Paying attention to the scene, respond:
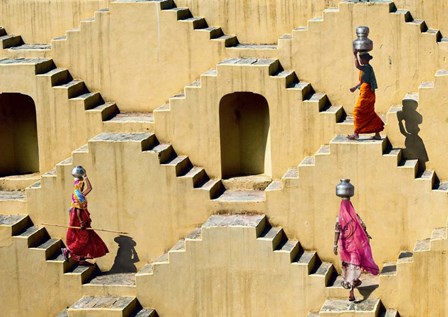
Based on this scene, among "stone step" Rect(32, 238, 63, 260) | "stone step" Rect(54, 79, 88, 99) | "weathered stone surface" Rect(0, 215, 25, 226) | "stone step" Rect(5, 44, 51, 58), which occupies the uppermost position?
"stone step" Rect(5, 44, 51, 58)

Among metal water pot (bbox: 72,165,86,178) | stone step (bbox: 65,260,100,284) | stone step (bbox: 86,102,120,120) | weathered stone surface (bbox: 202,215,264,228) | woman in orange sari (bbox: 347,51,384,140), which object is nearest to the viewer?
woman in orange sari (bbox: 347,51,384,140)

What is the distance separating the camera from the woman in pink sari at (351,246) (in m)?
30.6

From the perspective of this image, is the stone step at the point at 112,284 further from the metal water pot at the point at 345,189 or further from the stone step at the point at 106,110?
the metal water pot at the point at 345,189

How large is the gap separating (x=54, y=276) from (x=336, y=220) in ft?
16.8

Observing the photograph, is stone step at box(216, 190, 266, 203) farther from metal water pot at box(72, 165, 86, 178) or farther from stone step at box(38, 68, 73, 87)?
stone step at box(38, 68, 73, 87)

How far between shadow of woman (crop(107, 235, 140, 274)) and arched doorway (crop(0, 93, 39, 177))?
2.93 metres

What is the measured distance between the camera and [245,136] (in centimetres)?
3425

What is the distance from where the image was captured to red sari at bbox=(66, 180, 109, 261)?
32.8 m

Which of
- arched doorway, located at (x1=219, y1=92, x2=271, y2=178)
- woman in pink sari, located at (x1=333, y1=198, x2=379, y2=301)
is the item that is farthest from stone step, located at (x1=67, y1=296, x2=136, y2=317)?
woman in pink sari, located at (x1=333, y1=198, x2=379, y2=301)

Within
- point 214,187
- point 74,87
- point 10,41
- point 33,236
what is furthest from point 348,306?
point 10,41

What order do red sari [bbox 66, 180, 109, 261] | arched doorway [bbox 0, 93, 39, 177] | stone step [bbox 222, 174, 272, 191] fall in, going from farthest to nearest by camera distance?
arched doorway [bbox 0, 93, 39, 177] → stone step [bbox 222, 174, 272, 191] → red sari [bbox 66, 180, 109, 261]

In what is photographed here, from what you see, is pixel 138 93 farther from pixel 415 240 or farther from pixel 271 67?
pixel 415 240

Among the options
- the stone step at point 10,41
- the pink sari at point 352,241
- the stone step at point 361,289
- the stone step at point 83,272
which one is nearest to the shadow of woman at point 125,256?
the stone step at point 83,272

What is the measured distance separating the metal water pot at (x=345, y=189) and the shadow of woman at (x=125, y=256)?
14.9 feet
